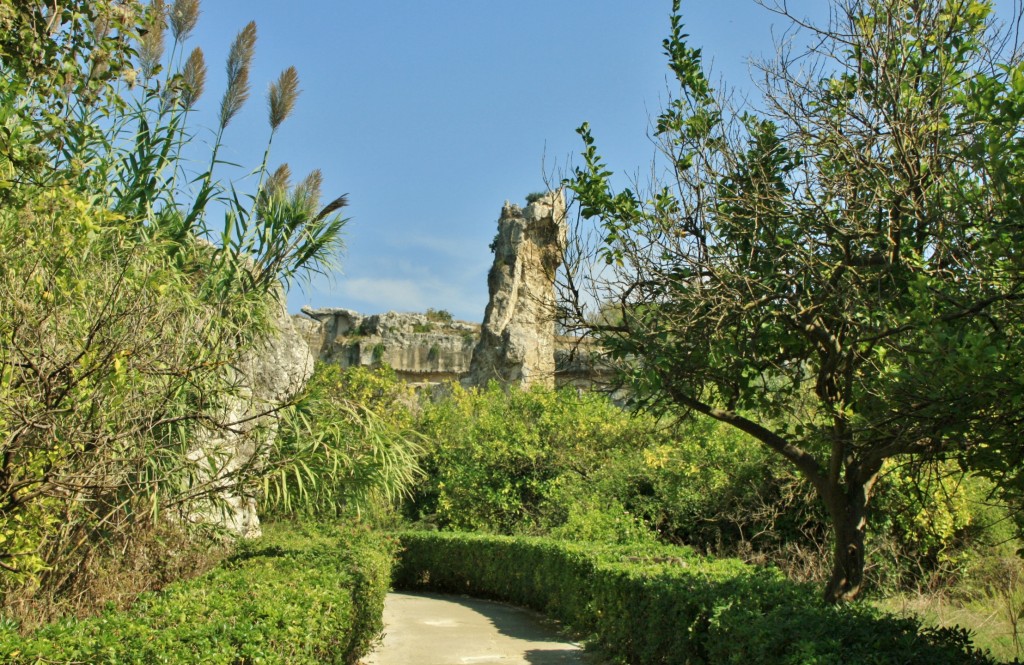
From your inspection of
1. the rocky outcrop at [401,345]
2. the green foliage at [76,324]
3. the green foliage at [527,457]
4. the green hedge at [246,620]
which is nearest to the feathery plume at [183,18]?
the green foliage at [76,324]

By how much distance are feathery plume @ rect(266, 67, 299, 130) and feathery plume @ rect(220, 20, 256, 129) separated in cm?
77

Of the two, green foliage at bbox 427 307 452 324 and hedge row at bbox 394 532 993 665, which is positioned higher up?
green foliage at bbox 427 307 452 324

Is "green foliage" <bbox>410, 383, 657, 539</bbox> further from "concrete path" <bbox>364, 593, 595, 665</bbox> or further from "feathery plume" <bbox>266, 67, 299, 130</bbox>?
"feathery plume" <bbox>266, 67, 299, 130</bbox>

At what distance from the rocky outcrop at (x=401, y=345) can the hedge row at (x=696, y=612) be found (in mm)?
30659

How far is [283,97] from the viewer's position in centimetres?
902

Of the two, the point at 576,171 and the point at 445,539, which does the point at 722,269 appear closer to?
the point at 576,171

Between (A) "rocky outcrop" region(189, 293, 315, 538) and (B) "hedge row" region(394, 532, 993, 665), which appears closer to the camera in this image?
(B) "hedge row" region(394, 532, 993, 665)

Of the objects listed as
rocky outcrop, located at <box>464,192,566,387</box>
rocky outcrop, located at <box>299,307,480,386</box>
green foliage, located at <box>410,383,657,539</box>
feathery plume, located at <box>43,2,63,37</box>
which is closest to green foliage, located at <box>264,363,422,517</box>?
feathery plume, located at <box>43,2,63,37</box>

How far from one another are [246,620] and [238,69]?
501 cm

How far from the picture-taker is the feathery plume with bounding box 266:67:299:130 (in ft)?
29.5

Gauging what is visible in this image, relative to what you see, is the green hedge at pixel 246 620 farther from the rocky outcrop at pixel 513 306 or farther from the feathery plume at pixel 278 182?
the rocky outcrop at pixel 513 306

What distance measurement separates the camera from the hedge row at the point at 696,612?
4.85 metres

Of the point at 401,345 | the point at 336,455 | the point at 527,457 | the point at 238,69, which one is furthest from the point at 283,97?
the point at 401,345

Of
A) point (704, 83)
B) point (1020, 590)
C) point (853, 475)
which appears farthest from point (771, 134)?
point (1020, 590)
